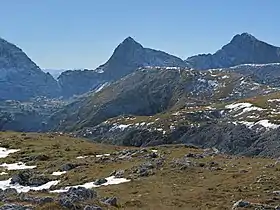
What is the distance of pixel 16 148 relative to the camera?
95.5 metres

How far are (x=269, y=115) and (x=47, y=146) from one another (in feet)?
319

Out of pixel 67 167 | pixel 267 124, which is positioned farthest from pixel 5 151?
pixel 267 124

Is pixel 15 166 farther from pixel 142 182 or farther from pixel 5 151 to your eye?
pixel 142 182

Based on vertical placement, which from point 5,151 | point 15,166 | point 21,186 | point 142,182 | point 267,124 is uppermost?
point 267,124

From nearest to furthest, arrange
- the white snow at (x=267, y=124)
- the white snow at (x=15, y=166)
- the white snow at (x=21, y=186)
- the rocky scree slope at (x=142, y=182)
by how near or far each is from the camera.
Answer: the rocky scree slope at (x=142, y=182) → the white snow at (x=21, y=186) → the white snow at (x=15, y=166) → the white snow at (x=267, y=124)

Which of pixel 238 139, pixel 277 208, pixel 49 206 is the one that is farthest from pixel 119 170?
pixel 238 139

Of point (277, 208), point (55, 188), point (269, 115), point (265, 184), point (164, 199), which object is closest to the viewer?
point (277, 208)

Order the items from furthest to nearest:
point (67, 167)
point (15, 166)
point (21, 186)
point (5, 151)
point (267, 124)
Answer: point (267, 124)
point (5, 151)
point (15, 166)
point (67, 167)
point (21, 186)

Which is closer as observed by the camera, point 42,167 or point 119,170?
point 119,170

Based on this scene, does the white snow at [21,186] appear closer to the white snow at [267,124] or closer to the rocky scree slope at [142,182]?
the rocky scree slope at [142,182]

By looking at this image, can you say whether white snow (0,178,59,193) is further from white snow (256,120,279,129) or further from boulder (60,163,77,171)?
white snow (256,120,279,129)

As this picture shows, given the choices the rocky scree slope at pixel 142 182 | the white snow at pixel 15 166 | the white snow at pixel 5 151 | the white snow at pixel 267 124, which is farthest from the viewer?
the white snow at pixel 267 124

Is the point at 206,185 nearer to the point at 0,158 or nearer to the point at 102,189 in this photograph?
the point at 102,189

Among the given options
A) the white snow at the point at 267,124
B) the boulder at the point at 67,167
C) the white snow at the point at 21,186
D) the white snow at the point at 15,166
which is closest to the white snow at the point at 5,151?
the white snow at the point at 15,166
